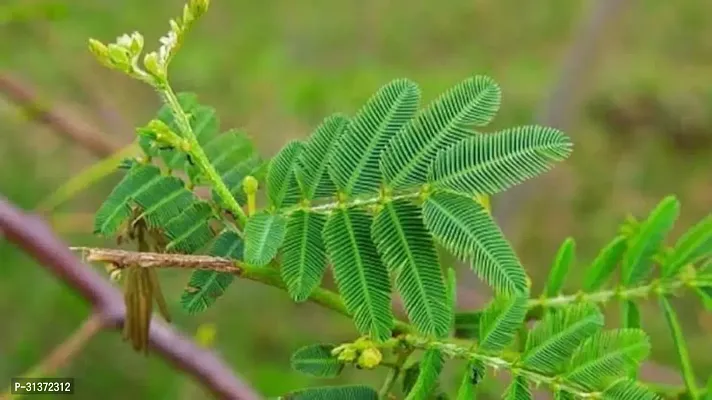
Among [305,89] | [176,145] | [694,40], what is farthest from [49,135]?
[694,40]

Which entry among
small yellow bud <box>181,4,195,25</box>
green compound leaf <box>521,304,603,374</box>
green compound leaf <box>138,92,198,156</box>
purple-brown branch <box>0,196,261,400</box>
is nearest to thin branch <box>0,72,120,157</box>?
purple-brown branch <box>0,196,261,400</box>

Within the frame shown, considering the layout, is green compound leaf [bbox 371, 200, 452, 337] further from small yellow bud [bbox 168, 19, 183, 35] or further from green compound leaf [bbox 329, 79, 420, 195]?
small yellow bud [bbox 168, 19, 183, 35]

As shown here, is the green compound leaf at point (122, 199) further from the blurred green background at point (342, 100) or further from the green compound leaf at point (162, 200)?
the blurred green background at point (342, 100)

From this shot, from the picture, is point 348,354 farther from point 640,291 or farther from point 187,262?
point 640,291

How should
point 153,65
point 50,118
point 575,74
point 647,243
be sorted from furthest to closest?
point 575,74, point 50,118, point 647,243, point 153,65

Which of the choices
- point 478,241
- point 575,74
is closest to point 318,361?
point 478,241

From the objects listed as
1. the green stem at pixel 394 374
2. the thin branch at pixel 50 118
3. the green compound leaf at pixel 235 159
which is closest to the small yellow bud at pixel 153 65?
the green compound leaf at pixel 235 159
